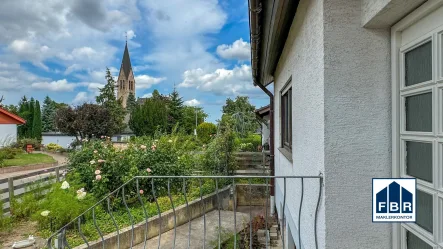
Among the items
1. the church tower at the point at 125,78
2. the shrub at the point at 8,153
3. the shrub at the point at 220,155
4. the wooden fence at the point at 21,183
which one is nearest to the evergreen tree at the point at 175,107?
the shrub at the point at 8,153

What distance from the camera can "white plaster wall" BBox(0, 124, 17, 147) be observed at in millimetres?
19973

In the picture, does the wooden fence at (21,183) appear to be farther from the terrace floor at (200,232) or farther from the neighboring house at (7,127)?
the neighboring house at (7,127)

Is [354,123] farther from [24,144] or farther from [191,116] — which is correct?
[191,116]

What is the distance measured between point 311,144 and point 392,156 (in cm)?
62

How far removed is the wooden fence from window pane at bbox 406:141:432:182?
7.17 metres

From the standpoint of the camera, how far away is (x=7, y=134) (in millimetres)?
20750

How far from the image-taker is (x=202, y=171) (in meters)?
8.95

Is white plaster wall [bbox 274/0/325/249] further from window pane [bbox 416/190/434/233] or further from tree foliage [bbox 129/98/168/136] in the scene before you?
tree foliage [bbox 129/98/168/136]

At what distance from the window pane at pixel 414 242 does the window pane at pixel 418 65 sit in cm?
87

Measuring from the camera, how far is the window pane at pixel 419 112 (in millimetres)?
1389

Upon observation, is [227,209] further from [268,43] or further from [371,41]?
[371,41]

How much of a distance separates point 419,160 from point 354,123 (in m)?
0.41

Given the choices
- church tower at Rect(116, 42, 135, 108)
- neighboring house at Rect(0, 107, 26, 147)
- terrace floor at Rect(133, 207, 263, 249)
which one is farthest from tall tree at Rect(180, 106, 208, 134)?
terrace floor at Rect(133, 207, 263, 249)

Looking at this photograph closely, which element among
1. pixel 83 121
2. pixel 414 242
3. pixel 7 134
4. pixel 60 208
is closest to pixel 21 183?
pixel 60 208
